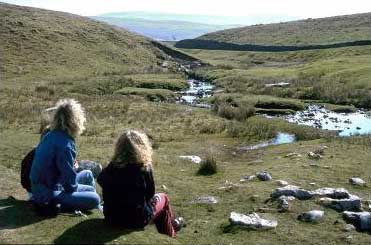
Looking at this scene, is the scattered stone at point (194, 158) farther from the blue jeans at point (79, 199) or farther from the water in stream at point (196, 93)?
the water in stream at point (196, 93)

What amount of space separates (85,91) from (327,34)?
10422 cm

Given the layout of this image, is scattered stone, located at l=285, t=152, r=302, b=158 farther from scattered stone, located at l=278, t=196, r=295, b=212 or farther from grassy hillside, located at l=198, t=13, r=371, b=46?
grassy hillside, located at l=198, t=13, r=371, b=46

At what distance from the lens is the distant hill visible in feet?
257

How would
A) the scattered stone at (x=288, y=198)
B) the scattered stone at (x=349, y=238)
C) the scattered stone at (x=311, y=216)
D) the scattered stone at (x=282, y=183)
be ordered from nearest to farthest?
1. the scattered stone at (x=349, y=238)
2. the scattered stone at (x=311, y=216)
3. the scattered stone at (x=288, y=198)
4. the scattered stone at (x=282, y=183)

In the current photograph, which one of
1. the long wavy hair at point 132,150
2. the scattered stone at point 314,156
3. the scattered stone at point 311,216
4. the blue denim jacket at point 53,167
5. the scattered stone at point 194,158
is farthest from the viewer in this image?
the scattered stone at point 194,158

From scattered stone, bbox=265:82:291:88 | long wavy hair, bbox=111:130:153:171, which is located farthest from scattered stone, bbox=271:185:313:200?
scattered stone, bbox=265:82:291:88

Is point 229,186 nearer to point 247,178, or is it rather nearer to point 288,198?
point 247,178

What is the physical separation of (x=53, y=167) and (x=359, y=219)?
26.5 ft

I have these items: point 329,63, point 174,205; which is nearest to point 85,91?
point 329,63

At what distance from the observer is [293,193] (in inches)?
660

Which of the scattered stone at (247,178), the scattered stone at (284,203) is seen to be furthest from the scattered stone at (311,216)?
the scattered stone at (247,178)

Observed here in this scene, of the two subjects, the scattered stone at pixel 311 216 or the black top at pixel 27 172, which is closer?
the black top at pixel 27 172

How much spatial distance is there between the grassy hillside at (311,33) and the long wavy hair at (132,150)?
119 meters

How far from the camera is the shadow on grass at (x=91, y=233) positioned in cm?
1053
